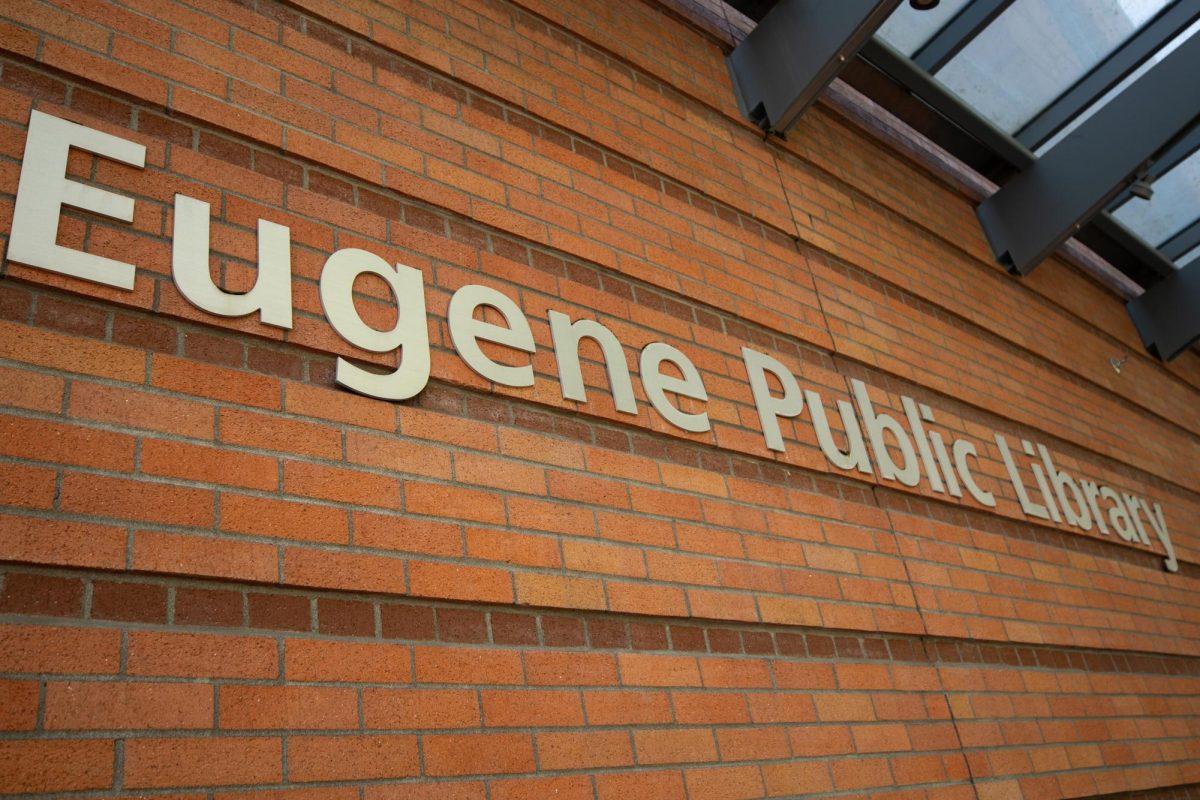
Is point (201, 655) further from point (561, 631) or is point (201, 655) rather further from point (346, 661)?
point (561, 631)

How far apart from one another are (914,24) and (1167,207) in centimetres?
252

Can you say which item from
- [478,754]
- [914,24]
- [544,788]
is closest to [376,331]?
[478,754]

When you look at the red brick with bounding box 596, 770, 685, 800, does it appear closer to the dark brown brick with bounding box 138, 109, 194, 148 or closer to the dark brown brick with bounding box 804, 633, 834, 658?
the dark brown brick with bounding box 804, 633, 834, 658

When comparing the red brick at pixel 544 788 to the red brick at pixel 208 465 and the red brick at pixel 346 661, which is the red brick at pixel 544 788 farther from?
the red brick at pixel 208 465

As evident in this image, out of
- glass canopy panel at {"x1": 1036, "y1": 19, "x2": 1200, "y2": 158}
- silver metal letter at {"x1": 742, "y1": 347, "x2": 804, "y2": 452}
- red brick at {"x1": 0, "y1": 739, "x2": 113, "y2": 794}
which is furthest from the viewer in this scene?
glass canopy panel at {"x1": 1036, "y1": 19, "x2": 1200, "y2": 158}

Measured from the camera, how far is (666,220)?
10.5 ft

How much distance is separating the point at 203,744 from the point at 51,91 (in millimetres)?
1283

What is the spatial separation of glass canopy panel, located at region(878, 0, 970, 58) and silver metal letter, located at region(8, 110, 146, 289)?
3.63 metres

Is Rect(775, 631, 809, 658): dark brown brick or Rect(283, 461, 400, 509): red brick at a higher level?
Rect(283, 461, 400, 509): red brick

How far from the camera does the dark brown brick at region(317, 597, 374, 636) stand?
1.82 metres

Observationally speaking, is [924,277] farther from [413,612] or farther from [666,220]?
[413,612]

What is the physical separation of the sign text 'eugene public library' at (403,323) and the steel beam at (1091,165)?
77.1 inches

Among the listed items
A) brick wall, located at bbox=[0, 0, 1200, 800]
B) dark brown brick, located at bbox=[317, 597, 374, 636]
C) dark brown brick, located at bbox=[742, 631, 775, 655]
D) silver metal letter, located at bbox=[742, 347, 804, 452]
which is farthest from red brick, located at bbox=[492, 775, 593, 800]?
silver metal letter, located at bbox=[742, 347, 804, 452]

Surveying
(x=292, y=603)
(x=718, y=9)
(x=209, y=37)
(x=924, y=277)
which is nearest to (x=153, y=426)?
(x=292, y=603)
